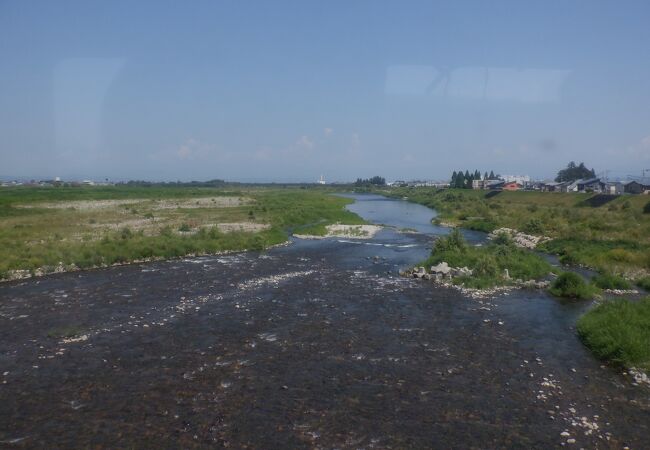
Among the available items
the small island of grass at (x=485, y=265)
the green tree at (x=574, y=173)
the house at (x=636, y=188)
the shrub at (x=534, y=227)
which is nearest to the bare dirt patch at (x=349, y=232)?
the shrub at (x=534, y=227)

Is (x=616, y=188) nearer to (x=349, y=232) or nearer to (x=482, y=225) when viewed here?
(x=482, y=225)

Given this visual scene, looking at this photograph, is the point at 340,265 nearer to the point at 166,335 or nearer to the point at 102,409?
the point at 166,335

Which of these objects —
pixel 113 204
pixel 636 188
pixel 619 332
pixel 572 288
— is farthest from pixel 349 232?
pixel 636 188

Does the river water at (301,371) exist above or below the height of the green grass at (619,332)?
below

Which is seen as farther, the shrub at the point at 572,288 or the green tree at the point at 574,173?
the green tree at the point at 574,173

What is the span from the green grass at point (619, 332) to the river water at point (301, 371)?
577mm

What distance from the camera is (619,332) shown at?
13.4 metres

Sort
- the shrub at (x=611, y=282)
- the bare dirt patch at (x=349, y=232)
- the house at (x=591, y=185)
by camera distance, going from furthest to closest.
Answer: the house at (x=591, y=185) < the bare dirt patch at (x=349, y=232) < the shrub at (x=611, y=282)

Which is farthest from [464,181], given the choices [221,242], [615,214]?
[221,242]

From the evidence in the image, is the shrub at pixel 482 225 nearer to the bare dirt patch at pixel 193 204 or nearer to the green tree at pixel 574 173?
the bare dirt patch at pixel 193 204

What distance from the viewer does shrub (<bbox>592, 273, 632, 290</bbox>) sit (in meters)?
20.2

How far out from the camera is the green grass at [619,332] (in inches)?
488

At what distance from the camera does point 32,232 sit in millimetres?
32250

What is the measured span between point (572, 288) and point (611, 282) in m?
2.75
